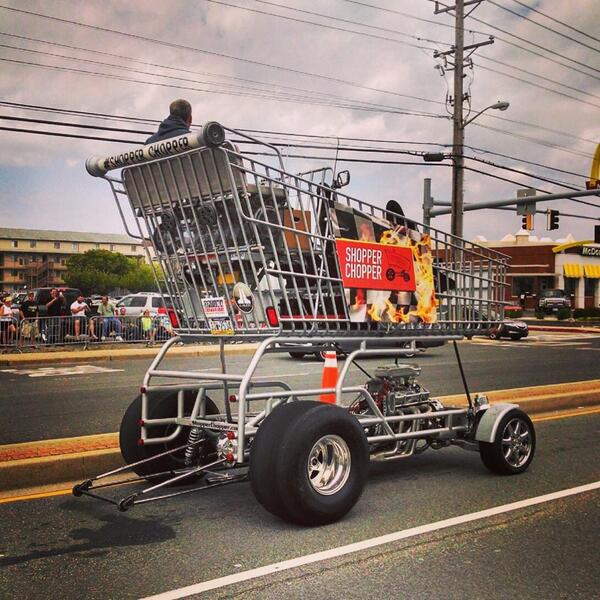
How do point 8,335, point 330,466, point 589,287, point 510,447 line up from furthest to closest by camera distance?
1. point 589,287
2. point 8,335
3. point 510,447
4. point 330,466

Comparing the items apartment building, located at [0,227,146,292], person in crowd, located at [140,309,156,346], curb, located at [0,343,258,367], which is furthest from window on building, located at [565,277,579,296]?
apartment building, located at [0,227,146,292]

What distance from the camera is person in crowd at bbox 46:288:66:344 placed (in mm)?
22766

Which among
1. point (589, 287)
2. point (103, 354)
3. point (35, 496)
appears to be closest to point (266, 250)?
point (35, 496)

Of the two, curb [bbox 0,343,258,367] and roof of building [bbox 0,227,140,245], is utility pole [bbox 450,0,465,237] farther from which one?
roof of building [bbox 0,227,140,245]

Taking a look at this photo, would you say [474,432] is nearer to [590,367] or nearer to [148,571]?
[148,571]

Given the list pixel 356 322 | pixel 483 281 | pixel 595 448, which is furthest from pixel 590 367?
pixel 356 322

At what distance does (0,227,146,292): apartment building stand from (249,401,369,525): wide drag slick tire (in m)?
134

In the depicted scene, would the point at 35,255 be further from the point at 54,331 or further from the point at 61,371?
the point at 61,371

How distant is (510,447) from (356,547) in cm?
238

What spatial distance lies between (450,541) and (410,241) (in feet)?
8.07

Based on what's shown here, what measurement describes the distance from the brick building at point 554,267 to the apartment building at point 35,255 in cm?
8204

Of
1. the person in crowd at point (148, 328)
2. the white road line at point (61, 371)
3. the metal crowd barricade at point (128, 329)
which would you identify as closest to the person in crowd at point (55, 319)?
the metal crowd barricade at point (128, 329)

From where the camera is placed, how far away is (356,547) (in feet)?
15.1

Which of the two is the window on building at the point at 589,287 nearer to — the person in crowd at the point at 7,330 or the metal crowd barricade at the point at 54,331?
the metal crowd barricade at the point at 54,331
